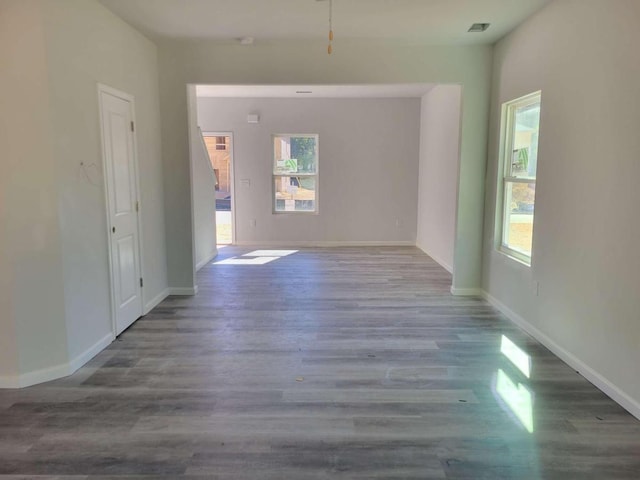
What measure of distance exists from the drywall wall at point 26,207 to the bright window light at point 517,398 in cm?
285

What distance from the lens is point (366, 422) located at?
7.76 ft

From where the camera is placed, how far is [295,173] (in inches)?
316

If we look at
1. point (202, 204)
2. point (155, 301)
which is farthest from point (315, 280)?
point (202, 204)

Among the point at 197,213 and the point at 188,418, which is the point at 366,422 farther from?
the point at 197,213

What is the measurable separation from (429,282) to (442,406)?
296 cm

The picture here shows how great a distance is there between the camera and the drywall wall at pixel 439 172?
5943mm

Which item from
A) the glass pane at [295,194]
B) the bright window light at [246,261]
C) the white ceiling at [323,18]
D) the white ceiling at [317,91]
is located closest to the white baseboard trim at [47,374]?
the white ceiling at [323,18]

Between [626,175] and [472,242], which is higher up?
[626,175]

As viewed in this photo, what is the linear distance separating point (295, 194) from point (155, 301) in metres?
4.15

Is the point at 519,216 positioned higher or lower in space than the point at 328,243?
higher

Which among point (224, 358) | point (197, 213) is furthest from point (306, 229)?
point (224, 358)

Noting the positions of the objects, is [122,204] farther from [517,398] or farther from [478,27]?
[478,27]

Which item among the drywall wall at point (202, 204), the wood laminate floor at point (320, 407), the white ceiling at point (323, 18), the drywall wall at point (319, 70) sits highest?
the white ceiling at point (323, 18)

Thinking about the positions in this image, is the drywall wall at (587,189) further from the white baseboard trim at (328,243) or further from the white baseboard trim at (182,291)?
the white baseboard trim at (328,243)
